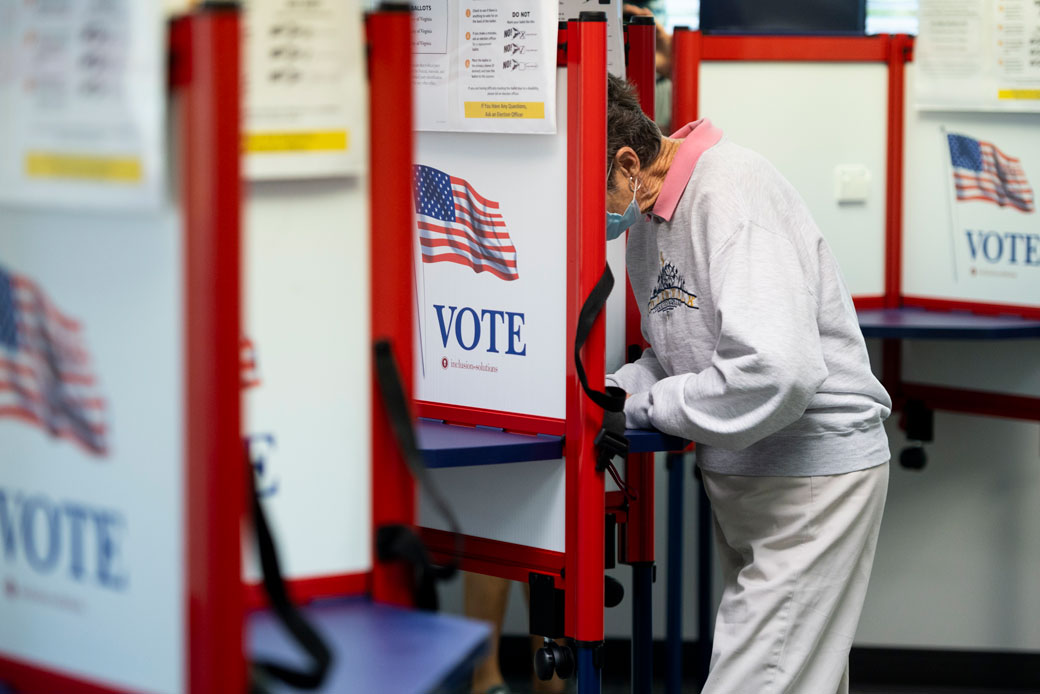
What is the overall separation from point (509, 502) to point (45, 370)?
1150mm

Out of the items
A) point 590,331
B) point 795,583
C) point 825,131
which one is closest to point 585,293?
point 590,331

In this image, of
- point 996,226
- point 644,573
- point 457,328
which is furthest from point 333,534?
point 996,226

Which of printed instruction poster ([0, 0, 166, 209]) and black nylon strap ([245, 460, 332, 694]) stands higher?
printed instruction poster ([0, 0, 166, 209])

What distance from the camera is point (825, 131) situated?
2.84 m

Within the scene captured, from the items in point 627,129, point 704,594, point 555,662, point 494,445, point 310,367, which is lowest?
point 704,594

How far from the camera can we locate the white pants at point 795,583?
1932mm

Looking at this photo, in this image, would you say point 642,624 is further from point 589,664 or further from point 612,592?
point 589,664

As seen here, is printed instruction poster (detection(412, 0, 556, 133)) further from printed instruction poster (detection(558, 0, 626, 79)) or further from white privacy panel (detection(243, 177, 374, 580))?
white privacy panel (detection(243, 177, 374, 580))

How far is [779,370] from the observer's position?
5.70ft

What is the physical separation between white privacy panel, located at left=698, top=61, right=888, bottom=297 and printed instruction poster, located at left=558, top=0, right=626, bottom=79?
50 cm

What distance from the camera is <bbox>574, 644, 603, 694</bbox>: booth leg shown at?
1.92 meters

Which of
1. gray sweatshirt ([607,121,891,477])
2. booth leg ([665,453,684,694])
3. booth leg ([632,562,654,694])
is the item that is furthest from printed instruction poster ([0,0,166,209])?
booth leg ([665,453,684,694])

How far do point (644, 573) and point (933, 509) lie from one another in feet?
3.65

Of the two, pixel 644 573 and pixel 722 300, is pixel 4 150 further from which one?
pixel 644 573
